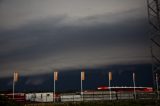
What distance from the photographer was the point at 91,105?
4447 centimetres

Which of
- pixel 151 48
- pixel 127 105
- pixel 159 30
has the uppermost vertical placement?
pixel 159 30

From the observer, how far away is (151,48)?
43.9 metres

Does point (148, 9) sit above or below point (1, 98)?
above

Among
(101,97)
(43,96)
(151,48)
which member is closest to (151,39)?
(151,48)

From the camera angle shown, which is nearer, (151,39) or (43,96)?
(151,39)

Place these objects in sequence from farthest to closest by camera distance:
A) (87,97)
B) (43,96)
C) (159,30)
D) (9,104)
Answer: (43,96)
(87,97)
(159,30)
(9,104)

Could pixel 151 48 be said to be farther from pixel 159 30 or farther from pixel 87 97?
pixel 87 97

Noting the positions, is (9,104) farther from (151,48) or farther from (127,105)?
(151,48)

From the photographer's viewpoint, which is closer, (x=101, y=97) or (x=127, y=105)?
(x=127, y=105)

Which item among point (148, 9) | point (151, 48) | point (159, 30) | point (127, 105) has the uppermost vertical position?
point (148, 9)

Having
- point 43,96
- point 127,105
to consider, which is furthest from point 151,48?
point 43,96

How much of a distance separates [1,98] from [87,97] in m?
35.7

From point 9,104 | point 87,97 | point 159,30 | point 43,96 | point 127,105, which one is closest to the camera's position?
point 9,104

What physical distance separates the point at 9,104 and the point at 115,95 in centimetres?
4213
